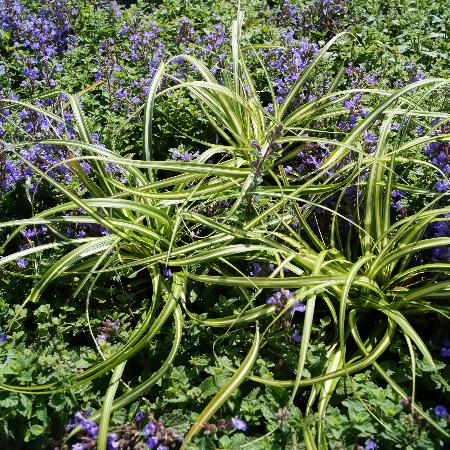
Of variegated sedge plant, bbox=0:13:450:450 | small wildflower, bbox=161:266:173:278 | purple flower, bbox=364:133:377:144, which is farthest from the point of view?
purple flower, bbox=364:133:377:144

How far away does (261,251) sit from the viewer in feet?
8.83

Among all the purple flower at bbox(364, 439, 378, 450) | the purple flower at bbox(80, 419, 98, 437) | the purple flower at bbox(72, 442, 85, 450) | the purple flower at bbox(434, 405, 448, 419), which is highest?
the purple flower at bbox(80, 419, 98, 437)

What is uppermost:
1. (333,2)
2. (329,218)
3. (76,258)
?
(333,2)

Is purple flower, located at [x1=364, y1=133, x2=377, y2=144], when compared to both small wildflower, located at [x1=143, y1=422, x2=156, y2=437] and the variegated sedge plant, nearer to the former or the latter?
the variegated sedge plant

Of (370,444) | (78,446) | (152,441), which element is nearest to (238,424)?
(152,441)

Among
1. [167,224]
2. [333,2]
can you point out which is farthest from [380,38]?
[167,224]

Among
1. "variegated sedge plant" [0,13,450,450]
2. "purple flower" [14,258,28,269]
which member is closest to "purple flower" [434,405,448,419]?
"variegated sedge plant" [0,13,450,450]

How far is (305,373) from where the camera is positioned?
2.30 metres

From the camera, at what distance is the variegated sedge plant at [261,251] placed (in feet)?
7.54

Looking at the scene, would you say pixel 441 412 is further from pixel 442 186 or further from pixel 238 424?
pixel 442 186

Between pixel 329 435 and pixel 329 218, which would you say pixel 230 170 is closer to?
pixel 329 218

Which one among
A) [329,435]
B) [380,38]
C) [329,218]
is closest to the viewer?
[329,435]

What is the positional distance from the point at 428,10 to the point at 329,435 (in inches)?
133

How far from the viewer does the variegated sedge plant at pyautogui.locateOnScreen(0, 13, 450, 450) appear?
2297mm
